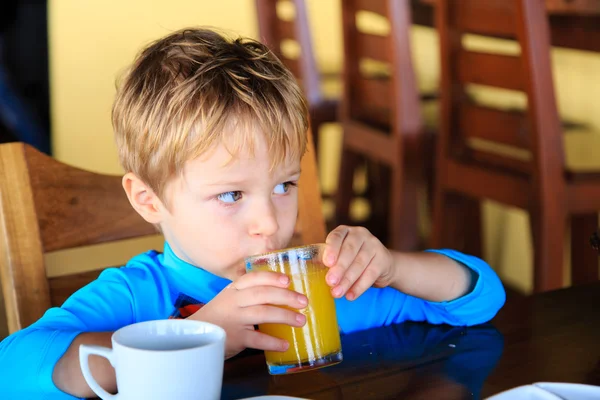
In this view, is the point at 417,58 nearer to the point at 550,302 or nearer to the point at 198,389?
the point at 550,302

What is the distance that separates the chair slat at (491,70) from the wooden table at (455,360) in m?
1.01

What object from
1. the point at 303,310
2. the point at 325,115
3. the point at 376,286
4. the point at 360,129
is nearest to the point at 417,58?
the point at 325,115

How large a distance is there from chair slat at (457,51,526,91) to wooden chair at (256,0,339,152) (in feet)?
3.15

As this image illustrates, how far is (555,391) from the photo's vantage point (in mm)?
703

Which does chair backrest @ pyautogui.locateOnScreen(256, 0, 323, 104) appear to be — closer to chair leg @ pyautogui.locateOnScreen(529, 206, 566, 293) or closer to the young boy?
chair leg @ pyautogui.locateOnScreen(529, 206, 566, 293)

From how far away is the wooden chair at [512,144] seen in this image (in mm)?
1802

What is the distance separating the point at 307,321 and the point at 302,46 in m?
2.25

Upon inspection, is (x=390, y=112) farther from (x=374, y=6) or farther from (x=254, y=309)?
(x=254, y=309)

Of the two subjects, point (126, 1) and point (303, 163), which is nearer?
point (303, 163)

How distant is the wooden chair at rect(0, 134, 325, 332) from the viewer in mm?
1036

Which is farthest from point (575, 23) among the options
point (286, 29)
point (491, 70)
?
point (286, 29)

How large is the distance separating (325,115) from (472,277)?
202 cm

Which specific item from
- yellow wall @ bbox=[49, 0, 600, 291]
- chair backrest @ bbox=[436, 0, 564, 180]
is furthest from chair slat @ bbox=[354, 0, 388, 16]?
yellow wall @ bbox=[49, 0, 600, 291]

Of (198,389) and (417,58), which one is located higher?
(417,58)
